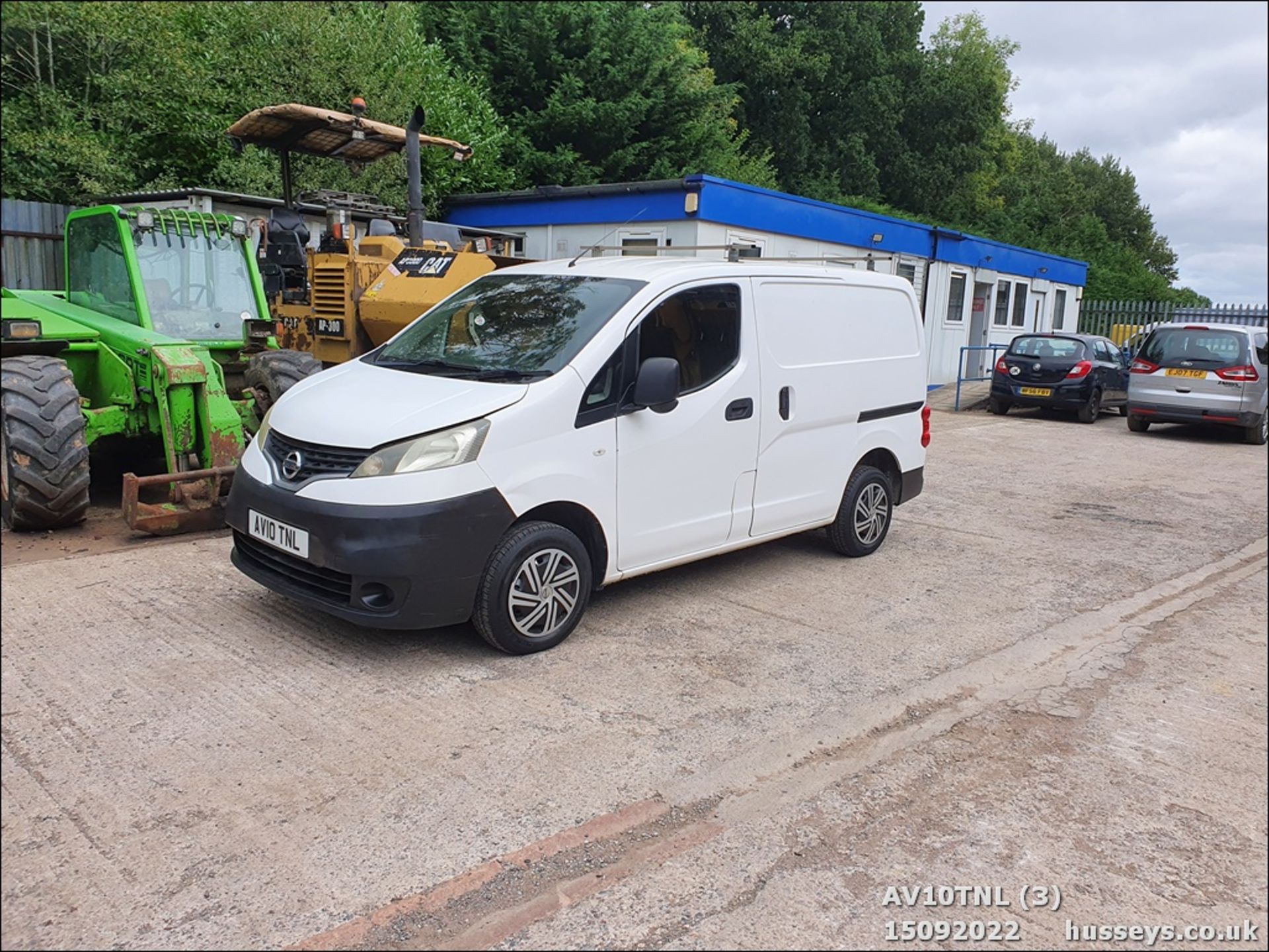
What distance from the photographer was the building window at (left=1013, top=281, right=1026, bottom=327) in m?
24.5

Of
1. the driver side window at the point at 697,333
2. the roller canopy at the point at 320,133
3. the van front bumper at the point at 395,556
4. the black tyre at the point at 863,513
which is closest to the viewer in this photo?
the van front bumper at the point at 395,556

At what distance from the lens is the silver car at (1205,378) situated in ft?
45.9

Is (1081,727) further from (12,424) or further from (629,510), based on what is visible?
(12,424)

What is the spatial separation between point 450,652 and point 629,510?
1.16m

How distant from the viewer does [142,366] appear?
6.56 metres

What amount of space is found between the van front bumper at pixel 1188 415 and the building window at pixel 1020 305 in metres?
10.2

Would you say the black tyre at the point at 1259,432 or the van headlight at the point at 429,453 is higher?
the van headlight at the point at 429,453

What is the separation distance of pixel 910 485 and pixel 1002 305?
729 inches

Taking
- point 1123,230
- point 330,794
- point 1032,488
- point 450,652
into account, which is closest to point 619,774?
point 330,794

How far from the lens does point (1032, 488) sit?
33.0 feet

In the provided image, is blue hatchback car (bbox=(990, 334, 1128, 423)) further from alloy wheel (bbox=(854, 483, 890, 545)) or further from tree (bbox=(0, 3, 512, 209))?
tree (bbox=(0, 3, 512, 209))

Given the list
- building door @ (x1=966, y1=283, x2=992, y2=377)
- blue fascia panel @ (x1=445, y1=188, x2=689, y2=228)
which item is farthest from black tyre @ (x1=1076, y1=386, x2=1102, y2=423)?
blue fascia panel @ (x1=445, y1=188, x2=689, y2=228)

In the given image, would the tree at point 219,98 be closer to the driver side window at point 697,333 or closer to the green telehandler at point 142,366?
the green telehandler at point 142,366

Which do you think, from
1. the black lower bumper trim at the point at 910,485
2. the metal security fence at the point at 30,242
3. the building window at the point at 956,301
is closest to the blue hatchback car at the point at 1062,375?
the building window at the point at 956,301
